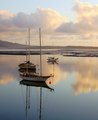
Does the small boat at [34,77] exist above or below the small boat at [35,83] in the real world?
above

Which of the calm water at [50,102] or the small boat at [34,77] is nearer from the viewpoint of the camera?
the calm water at [50,102]

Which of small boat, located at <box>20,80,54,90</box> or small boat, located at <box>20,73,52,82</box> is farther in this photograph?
small boat, located at <box>20,73,52,82</box>

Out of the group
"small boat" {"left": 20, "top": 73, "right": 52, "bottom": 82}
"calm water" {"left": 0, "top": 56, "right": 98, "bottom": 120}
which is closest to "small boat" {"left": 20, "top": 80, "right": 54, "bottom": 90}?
"small boat" {"left": 20, "top": 73, "right": 52, "bottom": 82}

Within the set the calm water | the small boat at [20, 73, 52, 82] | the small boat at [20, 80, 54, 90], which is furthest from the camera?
the small boat at [20, 73, 52, 82]

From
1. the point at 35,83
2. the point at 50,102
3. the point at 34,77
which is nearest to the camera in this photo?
the point at 50,102

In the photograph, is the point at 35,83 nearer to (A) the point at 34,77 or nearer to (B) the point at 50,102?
(A) the point at 34,77

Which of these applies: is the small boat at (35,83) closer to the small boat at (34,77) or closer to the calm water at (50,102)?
the small boat at (34,77)

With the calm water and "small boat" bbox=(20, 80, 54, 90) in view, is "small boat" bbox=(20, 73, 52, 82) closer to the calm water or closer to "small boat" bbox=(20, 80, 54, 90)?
"small boat" bbox=(20, 80, 54, 90)

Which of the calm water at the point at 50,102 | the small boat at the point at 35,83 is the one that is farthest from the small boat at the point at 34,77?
the calm water at the point at 50,102

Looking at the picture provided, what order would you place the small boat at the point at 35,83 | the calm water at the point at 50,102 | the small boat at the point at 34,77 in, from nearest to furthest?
the calm water at the point at 50,102 → the small boat at the point at 35,83 → the small boat at the point at 34,77

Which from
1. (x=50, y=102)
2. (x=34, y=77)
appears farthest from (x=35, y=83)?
(x=50, y=102)

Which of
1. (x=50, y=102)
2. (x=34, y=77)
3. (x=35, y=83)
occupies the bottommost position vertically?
(x=50, y=102)

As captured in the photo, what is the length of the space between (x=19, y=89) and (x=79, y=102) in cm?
1065

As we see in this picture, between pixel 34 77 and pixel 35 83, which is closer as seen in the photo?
pixel 35 83
